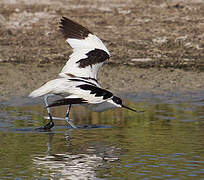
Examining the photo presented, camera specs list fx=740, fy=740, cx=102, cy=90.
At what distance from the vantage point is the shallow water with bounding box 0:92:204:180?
7137 millimetres

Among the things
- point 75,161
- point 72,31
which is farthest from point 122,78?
point 75,161

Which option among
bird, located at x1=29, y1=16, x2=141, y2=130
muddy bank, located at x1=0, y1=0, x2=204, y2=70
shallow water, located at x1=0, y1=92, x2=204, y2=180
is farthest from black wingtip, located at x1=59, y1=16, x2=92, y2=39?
muddy bank, located at x1=0, y1=0, x2=204, y2=70

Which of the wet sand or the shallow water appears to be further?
the wet sand

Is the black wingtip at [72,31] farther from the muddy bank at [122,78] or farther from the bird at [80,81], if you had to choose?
the muddy bank at [122,78]

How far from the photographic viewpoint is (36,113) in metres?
11.3

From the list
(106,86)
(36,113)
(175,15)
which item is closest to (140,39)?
(175,15)

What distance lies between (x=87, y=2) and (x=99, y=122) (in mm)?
6579

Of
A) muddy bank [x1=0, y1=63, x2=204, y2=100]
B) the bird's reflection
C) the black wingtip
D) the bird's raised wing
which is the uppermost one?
the black wingtip

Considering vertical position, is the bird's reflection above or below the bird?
below

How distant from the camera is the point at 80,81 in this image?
948cm

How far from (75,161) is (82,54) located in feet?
10.3

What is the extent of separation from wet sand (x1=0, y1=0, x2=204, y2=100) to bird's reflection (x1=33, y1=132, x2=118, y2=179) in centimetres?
471

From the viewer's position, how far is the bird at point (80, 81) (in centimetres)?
914

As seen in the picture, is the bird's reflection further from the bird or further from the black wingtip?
the black wingtip
